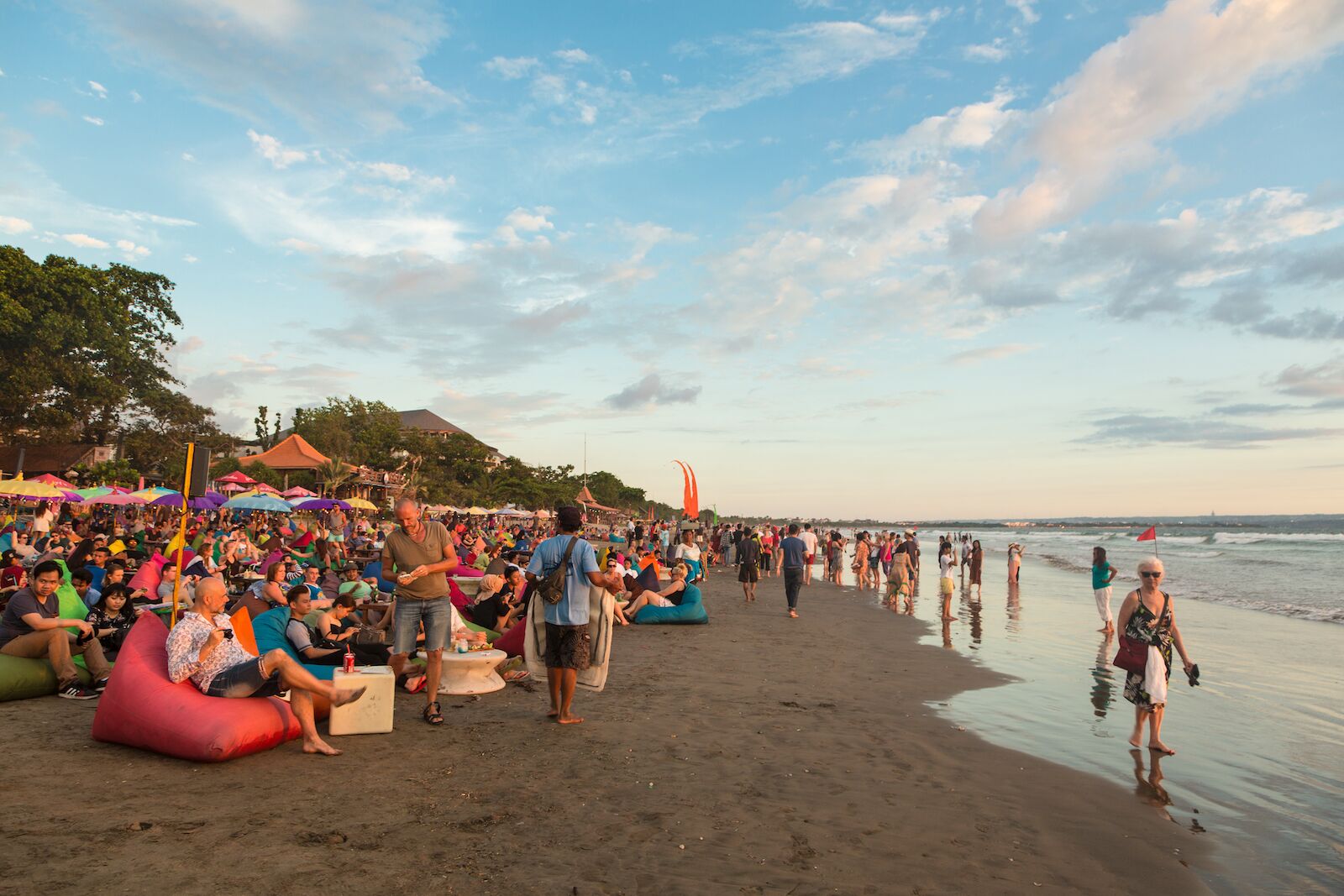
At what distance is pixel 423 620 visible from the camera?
226 inches

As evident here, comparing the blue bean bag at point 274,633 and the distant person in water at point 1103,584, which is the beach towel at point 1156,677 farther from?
the distant person in water at point 1103,584

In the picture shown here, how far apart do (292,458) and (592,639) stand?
4557 centimetres

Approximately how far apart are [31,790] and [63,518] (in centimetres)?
2927

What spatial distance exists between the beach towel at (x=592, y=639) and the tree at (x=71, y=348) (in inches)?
1673

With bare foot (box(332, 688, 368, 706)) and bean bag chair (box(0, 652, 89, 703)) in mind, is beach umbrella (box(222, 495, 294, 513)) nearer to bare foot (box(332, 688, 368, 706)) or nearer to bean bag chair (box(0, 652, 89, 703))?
bean bag chair (box(0, 652, 89, 703))

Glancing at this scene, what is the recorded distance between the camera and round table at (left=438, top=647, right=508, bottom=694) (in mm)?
6598

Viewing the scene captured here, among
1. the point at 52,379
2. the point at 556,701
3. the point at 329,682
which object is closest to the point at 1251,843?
the point at 556,701

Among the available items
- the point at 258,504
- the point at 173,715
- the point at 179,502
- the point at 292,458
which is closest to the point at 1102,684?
the point at 173,715

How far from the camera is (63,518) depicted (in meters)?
27.0

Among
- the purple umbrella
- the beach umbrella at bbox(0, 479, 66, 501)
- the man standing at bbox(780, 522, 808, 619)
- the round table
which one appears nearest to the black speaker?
the round table

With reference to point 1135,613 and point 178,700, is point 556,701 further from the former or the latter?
point 1135,613

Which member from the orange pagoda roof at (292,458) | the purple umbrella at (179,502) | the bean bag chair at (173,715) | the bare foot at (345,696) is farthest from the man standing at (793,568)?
the orange pagoda roof at (292,458)

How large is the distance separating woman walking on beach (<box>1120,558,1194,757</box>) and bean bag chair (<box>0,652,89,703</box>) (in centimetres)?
812

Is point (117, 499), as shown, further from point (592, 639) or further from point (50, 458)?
point (50, 458)
